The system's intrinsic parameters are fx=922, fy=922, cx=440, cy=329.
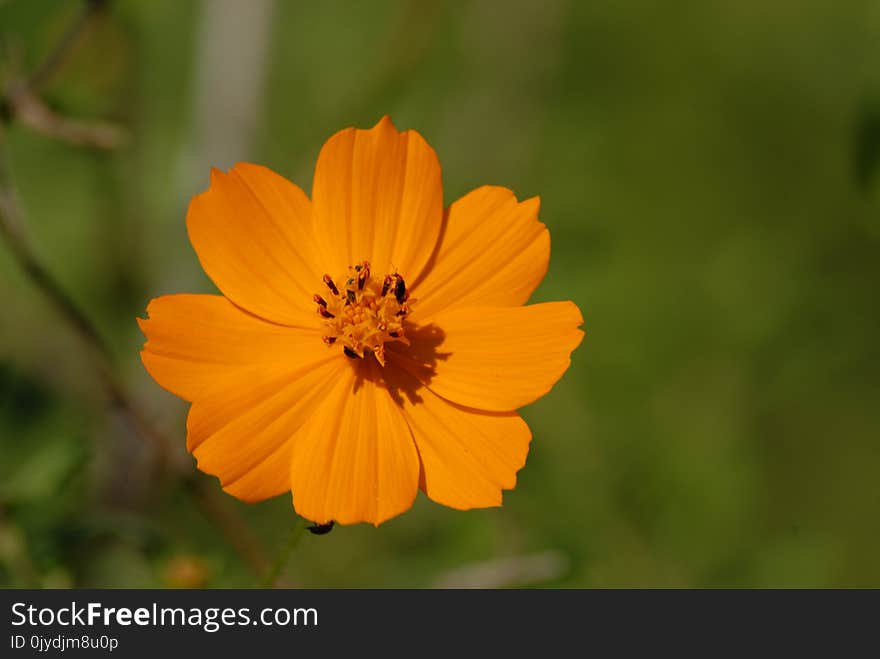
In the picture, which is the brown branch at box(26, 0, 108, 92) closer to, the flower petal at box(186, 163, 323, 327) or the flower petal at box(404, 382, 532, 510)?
the flower petal at box(186, 163, 323, 327)

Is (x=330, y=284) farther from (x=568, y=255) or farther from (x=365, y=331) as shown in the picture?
(x=568, y=255)

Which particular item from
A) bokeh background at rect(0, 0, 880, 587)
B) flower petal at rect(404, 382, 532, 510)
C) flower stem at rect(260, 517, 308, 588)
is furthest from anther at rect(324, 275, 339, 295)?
bokeh background at rect(0, 0, 880, 587)

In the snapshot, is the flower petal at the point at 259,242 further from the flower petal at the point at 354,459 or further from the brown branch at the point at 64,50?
the brown branch at the point at 64,50

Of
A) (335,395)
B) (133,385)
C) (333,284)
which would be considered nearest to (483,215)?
(333,284)

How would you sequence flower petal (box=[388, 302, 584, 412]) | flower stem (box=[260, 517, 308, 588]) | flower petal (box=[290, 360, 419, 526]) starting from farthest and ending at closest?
flower petal (box=[388, 302, 584, 412]) < flower petal (box=[290, 360, 419, 526]) < flower stem (box=[260, 517, 308, 588])

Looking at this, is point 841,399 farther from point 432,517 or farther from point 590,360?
point 432,517

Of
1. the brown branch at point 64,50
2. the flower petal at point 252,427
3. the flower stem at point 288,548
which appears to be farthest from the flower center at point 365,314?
the brown branch at point 64,50
